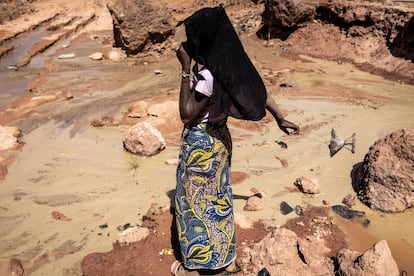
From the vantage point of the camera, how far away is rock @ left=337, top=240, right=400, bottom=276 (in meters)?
2.35

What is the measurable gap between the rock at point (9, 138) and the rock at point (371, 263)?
4174 mm

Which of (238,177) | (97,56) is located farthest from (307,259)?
(97,56)

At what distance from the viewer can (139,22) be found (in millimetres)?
9281

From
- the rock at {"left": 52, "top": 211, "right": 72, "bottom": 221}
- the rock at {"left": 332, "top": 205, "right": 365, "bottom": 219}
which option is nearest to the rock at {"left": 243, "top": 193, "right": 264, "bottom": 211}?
the rock at {"left": 332, "top": 205, "right": 365, "bottom": 219}

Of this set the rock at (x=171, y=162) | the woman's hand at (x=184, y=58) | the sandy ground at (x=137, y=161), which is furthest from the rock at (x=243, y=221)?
the woman's hand at (x=184, y=58)

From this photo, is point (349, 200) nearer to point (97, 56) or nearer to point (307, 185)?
point (307, 185)

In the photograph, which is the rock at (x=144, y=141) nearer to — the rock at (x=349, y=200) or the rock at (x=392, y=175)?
the rock at (x=349, y=200)

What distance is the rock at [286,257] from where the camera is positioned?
257 cm

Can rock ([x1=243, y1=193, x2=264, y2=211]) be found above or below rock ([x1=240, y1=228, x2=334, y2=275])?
below

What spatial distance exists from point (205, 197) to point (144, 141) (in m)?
2.37

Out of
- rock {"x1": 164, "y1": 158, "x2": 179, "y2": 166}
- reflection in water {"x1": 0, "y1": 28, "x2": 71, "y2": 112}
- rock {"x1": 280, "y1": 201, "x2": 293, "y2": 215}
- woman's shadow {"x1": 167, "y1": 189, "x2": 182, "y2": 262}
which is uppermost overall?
woman's shadow {"x1": 167, "y1": 189, "x2": 182, "y2": 262}

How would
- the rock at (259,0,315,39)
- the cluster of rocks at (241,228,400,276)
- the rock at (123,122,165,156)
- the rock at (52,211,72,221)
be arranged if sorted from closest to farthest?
the cluster of rocks at (241,228,400,276), the rock at (52,211,72,221), the rock at (123,122,165,156), the rock at (259,0,315,39)

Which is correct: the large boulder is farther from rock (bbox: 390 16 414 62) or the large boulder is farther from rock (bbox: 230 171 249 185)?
rock (bbox: 230 171 249 185)

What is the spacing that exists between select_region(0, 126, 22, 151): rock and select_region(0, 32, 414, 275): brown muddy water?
0.14 m
